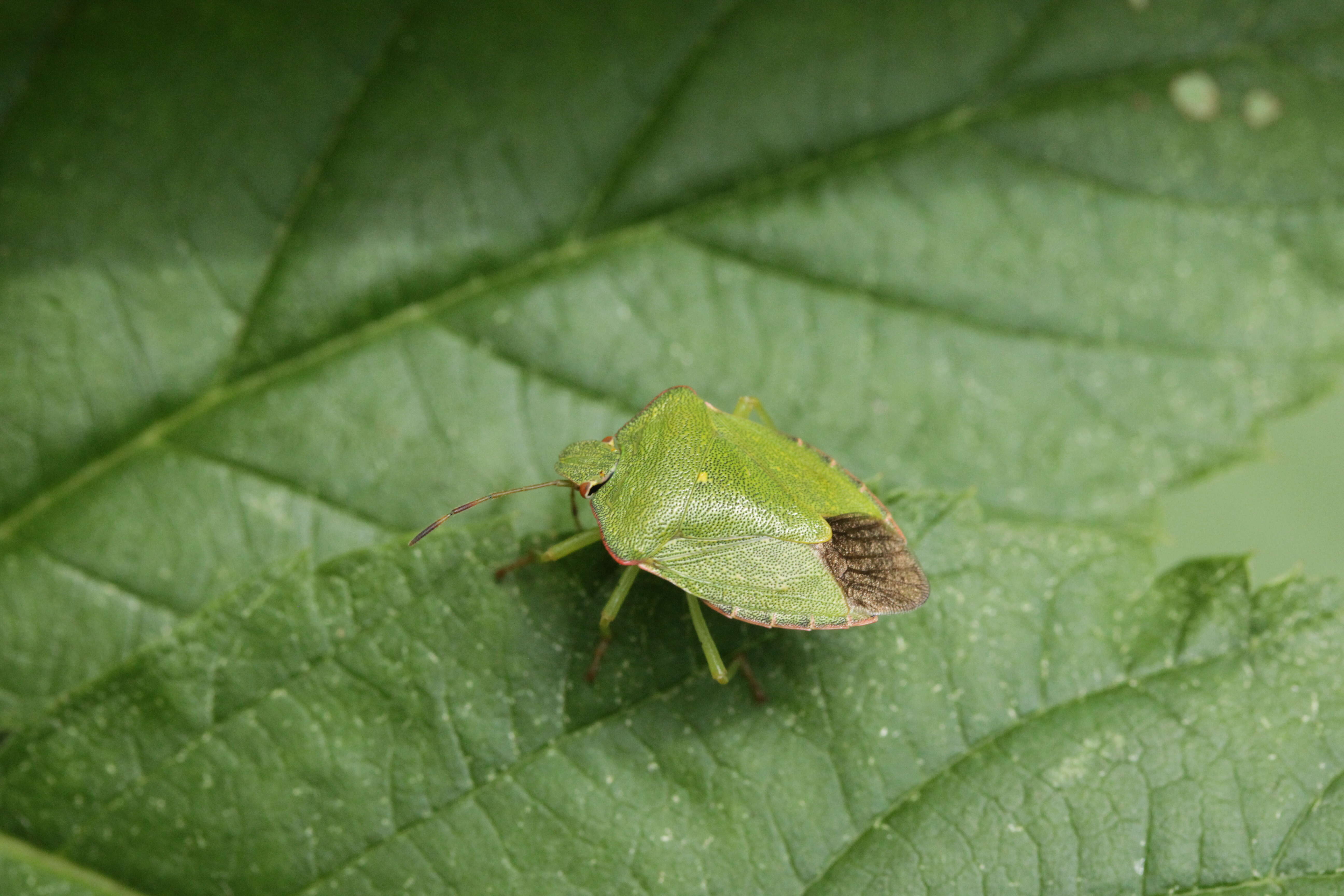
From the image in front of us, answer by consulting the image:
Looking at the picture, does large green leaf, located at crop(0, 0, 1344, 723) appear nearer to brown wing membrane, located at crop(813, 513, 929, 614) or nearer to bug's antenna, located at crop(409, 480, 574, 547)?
bug's antenna, located at crop(409, 480, 574, 547)

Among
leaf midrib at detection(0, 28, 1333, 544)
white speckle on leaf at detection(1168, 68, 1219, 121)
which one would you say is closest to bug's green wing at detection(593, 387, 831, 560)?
leaf midrib at detection(0, 28, 1333, 544)

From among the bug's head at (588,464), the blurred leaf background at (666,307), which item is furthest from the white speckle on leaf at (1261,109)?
the bug's head at (588,464)

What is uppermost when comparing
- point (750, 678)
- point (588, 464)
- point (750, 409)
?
point (750, 409)

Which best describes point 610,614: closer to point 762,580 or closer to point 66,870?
point 762,580

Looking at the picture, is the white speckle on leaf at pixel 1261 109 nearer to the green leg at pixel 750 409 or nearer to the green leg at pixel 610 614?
the green leg at pixel 750 409

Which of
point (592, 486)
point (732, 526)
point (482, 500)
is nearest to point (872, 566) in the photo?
point (732, 526)
